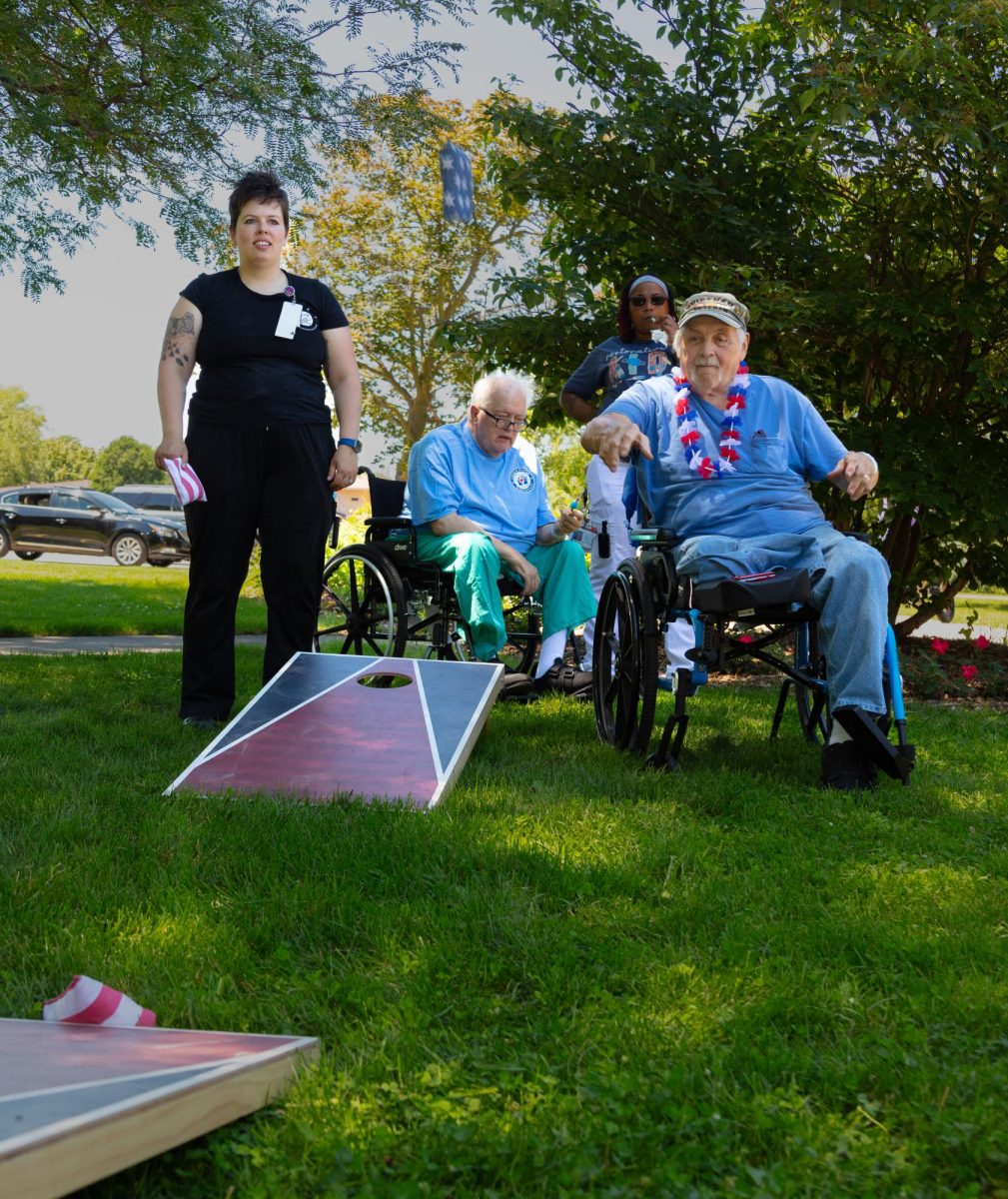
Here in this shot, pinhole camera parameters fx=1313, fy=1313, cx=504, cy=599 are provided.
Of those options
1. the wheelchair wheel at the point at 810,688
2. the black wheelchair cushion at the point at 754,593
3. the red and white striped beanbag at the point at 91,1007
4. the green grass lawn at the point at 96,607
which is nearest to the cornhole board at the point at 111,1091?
the red and white striped beanbag at the point at 91,1007

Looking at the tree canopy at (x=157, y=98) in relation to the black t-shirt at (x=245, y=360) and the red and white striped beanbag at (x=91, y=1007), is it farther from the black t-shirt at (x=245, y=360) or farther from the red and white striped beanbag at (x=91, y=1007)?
the red and white striped beanbag at (x=91, y=1007)

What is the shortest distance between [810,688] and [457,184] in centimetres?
1311

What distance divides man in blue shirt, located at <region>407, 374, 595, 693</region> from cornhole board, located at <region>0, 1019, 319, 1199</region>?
353cm

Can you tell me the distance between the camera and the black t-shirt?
483 cm

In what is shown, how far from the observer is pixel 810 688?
4.00m

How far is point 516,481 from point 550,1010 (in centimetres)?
381

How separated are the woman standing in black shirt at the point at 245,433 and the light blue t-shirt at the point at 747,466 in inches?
48.6

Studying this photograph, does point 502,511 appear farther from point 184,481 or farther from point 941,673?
point 941,673

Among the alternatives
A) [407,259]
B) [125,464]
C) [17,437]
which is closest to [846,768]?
[407,259]

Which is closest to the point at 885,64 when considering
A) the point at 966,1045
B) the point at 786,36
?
the point at 786,36

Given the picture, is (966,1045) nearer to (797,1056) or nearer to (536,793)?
(797,1056)

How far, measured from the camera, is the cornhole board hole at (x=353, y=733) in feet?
11.5

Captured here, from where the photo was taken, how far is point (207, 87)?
621 centimetres

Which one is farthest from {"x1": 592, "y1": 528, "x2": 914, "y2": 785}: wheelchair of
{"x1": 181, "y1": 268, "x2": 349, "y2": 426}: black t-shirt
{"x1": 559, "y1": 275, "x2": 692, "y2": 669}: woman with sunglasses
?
{"x1": 181, "y1": 268, "x2": 349, "y2": 426}: black t-shirt
